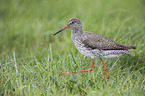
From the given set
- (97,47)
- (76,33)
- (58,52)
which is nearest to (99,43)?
(97,47)

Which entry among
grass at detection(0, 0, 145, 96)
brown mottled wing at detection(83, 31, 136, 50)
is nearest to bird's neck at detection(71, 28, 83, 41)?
brown mottled wing at detection(83, 31, 136, 50)

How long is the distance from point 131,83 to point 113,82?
442 mm

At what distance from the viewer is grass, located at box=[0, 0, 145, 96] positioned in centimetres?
506

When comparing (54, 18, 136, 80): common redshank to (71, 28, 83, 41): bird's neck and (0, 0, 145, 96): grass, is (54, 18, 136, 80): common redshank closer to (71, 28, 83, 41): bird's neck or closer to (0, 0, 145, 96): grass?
(71, 28, 83, 41): bird's neck

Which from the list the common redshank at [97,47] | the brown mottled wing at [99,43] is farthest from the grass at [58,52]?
the brown mottled wing at [99,43]

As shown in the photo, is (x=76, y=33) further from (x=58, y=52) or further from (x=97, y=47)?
(x=58, y=52)

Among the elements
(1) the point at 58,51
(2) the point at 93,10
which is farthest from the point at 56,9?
(1) the point at 58,51

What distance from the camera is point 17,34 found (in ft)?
29.1

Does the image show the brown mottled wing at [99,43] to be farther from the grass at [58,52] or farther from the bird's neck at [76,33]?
the grass at [58,52]

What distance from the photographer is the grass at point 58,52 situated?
16.6ft

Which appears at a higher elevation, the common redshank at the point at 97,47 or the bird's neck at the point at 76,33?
the bird's neck at the point at 76,33

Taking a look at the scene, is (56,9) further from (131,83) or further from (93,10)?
(131,83)

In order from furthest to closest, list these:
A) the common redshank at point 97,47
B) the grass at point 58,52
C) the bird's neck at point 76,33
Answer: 1. the bird's neck at point 76,33
2. the common redshank at point 97,47
3. the grass at point 58,52

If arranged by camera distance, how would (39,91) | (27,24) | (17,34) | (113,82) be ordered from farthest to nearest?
(27,24)
(17,34)
(113,82)
(39,91)
